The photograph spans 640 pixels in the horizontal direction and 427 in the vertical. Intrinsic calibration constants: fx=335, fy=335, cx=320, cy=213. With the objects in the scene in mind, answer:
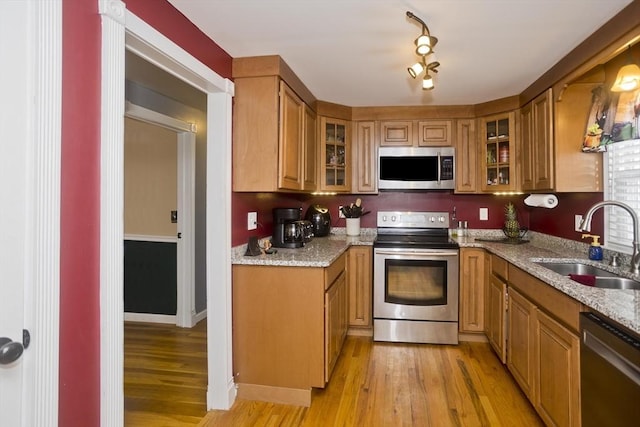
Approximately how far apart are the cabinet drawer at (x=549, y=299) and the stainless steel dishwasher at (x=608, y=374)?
69 millimetres

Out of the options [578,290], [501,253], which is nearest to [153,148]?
[501,253]

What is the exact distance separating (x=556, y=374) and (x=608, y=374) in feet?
1.56

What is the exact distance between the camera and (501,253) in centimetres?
262

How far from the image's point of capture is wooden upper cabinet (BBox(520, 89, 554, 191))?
2533 millimetres

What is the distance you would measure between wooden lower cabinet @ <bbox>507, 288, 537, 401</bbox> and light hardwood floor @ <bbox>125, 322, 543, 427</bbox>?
0.53ft

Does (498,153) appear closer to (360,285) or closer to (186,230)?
(360,285)

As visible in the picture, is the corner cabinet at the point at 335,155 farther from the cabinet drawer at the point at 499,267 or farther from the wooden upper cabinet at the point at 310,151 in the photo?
the cabinet drawer at the point at 499,267

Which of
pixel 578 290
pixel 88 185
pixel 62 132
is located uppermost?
pixel 62 132

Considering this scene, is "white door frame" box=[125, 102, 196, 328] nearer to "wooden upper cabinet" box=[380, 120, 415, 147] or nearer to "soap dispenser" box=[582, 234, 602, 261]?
"wooden upper cabinet" box=[380, 120, 415, 147]

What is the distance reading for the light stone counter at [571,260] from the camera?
1.30m

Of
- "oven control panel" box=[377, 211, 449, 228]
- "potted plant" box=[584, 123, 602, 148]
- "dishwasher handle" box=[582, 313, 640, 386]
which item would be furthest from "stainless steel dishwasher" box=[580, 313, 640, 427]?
"oven control panel" box=[377, 211, 449, 228]

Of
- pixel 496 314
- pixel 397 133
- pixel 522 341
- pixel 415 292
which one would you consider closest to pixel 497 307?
pixel 496 314

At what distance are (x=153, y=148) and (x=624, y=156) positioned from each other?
418 cm

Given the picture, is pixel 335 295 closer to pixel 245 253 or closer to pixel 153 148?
pixel 245 253
